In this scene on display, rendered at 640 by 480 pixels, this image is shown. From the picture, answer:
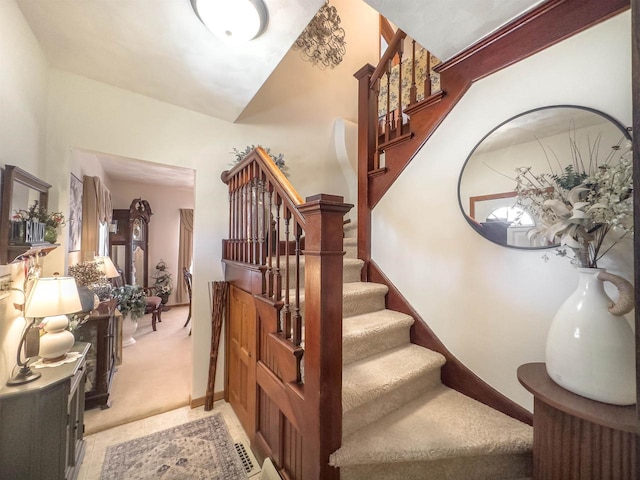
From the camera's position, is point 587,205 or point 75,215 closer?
point 587,205

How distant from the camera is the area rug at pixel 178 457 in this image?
1.70 meters

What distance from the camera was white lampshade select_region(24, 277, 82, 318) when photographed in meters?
1.44

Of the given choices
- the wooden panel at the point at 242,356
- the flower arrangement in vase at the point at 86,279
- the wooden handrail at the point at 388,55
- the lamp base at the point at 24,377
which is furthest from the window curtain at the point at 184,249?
the wooden handrail at the point at 388,55

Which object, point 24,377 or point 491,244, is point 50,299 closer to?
point 24,377

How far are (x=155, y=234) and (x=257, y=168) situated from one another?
5209 mm

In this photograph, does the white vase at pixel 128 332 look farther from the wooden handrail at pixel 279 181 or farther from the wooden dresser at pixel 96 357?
the wooden handrail at pixel 279 181

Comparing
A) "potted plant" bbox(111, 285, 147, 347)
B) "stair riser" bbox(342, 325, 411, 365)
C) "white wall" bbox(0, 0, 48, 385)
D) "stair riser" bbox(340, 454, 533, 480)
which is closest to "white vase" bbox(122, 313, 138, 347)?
"potted plant" bbox(111, 285, 147, 347)

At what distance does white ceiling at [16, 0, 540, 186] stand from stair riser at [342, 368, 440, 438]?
211 cm

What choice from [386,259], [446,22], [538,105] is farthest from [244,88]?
[538,105]

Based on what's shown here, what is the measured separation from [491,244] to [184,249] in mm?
6176

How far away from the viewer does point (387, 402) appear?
1.46 meters

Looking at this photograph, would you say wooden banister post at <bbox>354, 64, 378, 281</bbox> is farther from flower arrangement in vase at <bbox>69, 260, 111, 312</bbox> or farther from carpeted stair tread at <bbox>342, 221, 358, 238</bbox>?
flower arrangement in vase at <bbox>69, 260, 111, 312</bbox>

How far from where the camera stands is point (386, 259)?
2221mm

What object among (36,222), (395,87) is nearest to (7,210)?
(36,222)
